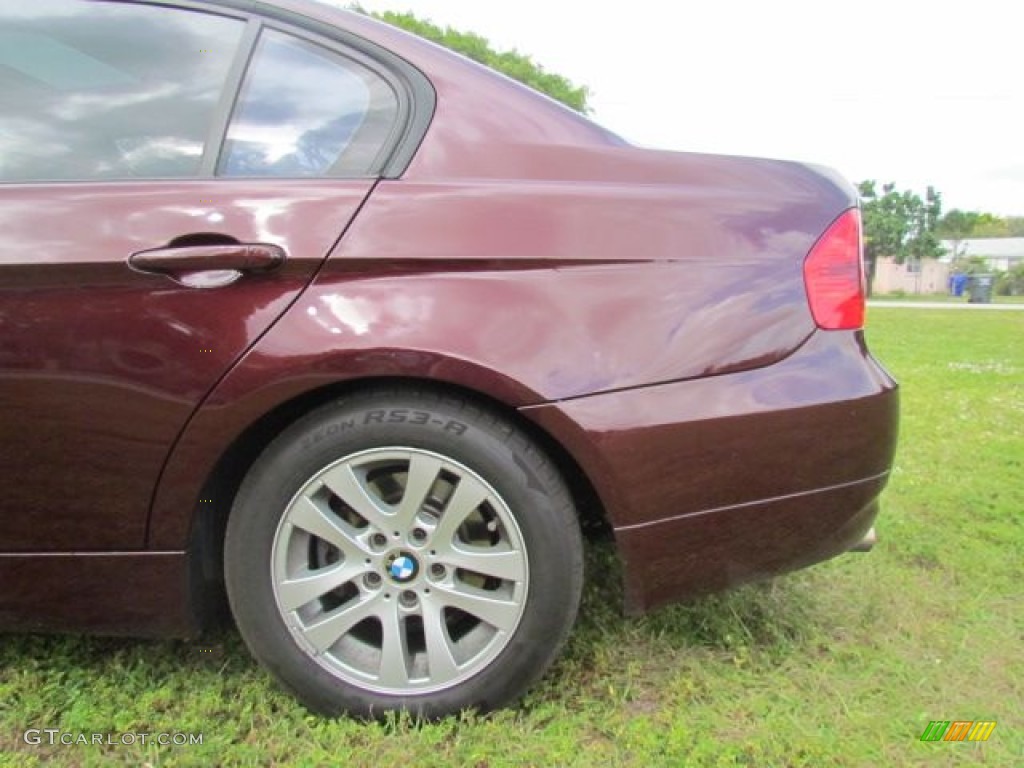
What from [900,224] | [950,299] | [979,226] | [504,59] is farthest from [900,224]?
[979,226]

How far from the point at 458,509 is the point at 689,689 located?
0.78 metres

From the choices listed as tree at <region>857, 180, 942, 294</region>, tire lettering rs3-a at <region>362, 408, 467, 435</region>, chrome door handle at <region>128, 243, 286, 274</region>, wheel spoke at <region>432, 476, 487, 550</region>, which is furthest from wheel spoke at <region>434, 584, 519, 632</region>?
tree at <region>857, 180, 942, 294</region>

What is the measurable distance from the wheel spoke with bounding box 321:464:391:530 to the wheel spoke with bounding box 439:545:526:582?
0.18 m

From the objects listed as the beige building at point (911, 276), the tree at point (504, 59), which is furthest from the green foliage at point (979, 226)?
the tree at point (504, 59)

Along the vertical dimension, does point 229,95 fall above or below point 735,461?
above

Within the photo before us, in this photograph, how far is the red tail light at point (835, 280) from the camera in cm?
176

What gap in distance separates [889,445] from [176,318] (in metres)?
1.67

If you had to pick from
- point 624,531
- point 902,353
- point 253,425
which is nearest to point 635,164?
point 624,531

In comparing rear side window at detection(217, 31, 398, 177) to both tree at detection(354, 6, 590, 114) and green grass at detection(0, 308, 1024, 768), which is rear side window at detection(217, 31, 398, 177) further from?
tree at detection(354, 6, 590, 114)

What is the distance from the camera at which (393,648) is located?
1776 mm

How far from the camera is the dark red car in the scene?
166 cm
